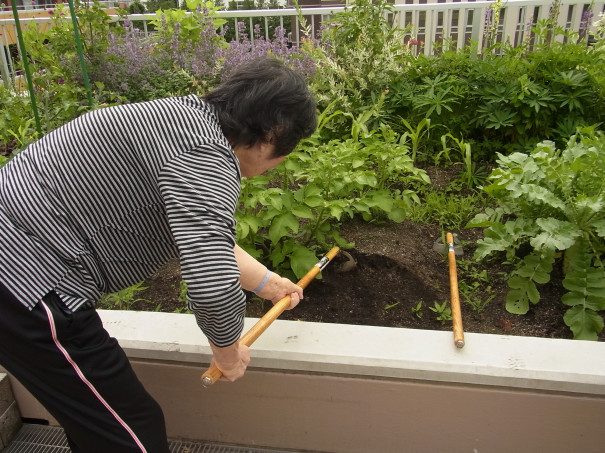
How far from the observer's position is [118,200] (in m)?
1.30

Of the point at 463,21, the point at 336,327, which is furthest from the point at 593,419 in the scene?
the point at 463,21

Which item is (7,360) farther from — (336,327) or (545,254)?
(545,254)

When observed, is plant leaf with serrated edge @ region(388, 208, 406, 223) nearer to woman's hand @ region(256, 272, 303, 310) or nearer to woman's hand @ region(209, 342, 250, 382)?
woman's hand @ region(256, 272, 303, 310)

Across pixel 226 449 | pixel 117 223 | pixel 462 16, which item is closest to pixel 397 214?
pixel 226 449

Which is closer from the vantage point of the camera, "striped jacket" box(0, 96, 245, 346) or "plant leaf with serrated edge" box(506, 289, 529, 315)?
"striped jacket" box(0, 96, 245, 346)

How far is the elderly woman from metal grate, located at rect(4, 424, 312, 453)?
68cm

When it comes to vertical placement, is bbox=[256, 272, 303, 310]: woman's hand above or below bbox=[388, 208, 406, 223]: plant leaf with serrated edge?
above

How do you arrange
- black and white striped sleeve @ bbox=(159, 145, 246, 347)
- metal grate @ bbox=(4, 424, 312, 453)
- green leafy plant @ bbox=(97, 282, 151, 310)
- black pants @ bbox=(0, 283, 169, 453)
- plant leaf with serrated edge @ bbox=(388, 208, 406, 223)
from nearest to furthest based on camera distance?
black and white striped sleeve @ bbox=(159, 145, 246, 347)
black pants @ bbox=(0, 283, 169, 453)
metal grate @ bbox=(4, 424, 312, 453)
green leafy plant @ bbox=(97, 282, 151, 310)
plant leaf with serrated edge @ bbox=(388, 208, 406, 223)

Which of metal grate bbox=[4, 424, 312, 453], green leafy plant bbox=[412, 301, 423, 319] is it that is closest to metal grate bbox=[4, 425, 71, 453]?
metal grate bbox=[4, 424, 312, 453]

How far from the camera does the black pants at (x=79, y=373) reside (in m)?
1.27

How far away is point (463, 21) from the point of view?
5.94 metres

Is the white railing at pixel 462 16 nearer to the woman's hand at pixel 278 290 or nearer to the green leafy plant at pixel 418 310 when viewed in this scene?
the green leafy plant at pixel 418 310

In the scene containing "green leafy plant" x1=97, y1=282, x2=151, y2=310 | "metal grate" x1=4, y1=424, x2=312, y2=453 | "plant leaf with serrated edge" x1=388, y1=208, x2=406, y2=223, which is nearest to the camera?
"metal grate" x1=4, y1=424, x2=312, y2=453

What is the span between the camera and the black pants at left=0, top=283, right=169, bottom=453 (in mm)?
1274
